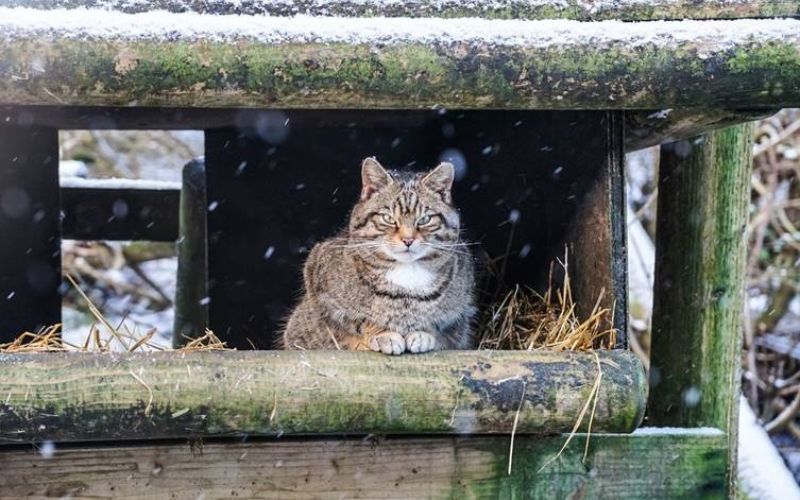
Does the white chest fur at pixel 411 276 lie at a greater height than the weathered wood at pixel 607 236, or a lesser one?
lesser

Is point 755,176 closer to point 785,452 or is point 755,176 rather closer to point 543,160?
point 785,452

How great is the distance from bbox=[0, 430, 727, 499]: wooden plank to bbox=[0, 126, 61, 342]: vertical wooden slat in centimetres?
176

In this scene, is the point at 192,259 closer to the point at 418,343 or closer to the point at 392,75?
the point at 418,343

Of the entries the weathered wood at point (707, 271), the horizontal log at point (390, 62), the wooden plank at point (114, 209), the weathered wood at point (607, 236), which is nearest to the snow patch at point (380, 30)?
the horizontal log at point (390, 62)

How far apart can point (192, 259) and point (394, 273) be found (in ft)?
8.26

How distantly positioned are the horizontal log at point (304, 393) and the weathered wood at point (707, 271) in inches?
37.2

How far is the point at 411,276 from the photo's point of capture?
372 cm

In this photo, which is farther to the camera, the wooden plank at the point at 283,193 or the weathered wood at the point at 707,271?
the wooden plank at the point at 283,193

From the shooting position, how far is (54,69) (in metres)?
2.61

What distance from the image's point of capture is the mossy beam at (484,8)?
2826mm

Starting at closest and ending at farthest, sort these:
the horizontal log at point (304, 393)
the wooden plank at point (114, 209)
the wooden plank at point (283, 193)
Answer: the horizontal log at point (304, 393) < the wooden plank at point (283, 193) < the wooden plank at point (114, 209)

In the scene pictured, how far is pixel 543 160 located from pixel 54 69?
1.86 meters

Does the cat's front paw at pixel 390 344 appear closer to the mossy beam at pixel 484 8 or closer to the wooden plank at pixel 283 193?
the mossy beam at pixel 484 8

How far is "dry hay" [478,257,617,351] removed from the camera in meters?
3.38
